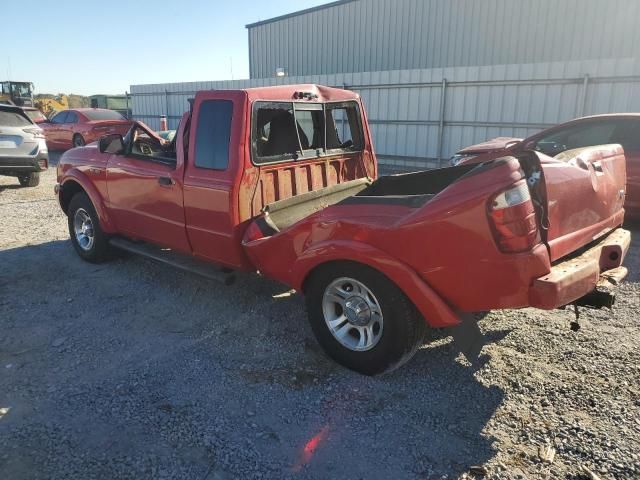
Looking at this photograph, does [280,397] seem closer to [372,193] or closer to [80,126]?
[372,193]

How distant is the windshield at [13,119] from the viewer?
10.0 metres

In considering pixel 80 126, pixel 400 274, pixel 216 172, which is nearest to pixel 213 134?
pixel 216 172

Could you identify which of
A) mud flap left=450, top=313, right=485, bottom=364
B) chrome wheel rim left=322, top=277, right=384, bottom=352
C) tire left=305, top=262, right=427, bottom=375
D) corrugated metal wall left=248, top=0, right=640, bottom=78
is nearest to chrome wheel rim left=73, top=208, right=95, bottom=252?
tire left=305, top=262, right=427, bottom=375

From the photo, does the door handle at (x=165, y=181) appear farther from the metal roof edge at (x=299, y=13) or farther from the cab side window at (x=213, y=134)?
the metal roof edge at (x=299, y=13)

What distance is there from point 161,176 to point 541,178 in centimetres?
316

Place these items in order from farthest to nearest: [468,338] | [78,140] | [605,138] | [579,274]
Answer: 1. [78,140]
2. [605,138]
3. [468,338]
4. [579,274]

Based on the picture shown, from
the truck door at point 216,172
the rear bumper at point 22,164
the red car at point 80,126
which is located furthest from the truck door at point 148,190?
the red car at point 80,126

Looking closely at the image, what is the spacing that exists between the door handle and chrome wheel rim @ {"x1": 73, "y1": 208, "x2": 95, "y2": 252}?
165 cm

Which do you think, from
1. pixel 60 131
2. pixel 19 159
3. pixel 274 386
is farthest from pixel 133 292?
pixel 60 131

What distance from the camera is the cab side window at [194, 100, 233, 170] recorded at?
383 cm

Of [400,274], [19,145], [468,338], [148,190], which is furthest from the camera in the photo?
[19,145]

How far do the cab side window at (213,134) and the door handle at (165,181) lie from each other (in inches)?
14.5

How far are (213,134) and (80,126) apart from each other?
549 inches

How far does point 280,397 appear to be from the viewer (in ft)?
10.1
